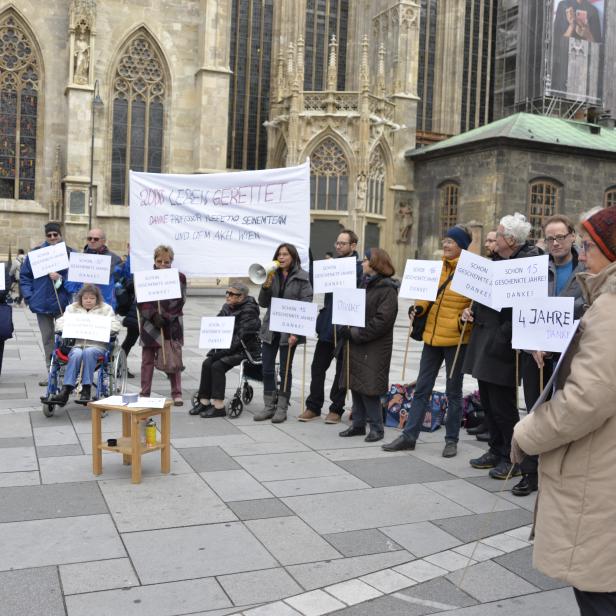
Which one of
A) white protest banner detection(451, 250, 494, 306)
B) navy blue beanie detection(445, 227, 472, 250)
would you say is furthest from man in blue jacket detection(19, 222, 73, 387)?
white protest banner detection(451, 250, 494, 306)

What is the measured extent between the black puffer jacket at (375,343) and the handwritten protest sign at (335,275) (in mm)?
492

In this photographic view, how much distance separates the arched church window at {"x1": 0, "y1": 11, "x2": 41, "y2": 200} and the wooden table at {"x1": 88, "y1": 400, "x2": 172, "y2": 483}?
2574 centimetres

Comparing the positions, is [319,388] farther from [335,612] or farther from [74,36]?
[74,36]

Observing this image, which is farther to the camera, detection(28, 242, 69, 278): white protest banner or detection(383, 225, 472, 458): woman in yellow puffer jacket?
detection(28, 242, 69, 278): white protest banner

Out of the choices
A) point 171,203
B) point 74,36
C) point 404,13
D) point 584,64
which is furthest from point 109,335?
point 584,64

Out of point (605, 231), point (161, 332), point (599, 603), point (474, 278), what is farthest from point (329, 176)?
point (599, 603)

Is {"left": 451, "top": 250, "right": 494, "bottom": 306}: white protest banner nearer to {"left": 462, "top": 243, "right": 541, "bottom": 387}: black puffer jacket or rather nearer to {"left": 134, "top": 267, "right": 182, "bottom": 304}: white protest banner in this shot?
{"left": 462, "top": 243, "right": 541, "bottom": 387}: black puffer jacket

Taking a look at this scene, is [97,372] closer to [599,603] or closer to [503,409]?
[503,409]

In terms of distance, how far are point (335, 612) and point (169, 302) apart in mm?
5400

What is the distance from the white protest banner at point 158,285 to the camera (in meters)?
8.28

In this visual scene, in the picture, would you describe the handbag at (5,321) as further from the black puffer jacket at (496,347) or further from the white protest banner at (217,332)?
the black puffer jacket at (496,347)

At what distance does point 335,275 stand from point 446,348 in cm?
164

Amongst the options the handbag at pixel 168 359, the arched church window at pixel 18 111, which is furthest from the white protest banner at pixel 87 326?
the arched church window at pixel 18 111

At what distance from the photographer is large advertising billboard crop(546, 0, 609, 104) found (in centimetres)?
3594
